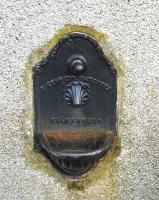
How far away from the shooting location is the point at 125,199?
2059 millimetres

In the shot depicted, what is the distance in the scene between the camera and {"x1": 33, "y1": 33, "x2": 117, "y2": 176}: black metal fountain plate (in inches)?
76.1

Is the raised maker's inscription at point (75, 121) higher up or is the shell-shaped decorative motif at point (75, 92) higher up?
the shell-shaped decorative motif at point (75, 92)

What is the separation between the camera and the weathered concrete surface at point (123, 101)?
6.23 ft

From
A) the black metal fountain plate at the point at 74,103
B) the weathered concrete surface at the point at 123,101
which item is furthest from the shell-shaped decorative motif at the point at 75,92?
the weathered concrete surface at the point at 123,101

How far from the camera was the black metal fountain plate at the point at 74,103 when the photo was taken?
1934 millimetres

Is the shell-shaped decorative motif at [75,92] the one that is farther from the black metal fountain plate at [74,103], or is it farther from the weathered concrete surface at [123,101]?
the weathered concrete surface at [123,101]

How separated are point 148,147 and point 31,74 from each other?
0.47 meters

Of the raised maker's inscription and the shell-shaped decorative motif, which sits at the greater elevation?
the shell-shaped decorative motif

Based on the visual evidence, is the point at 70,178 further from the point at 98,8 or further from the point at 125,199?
the point at 98,8

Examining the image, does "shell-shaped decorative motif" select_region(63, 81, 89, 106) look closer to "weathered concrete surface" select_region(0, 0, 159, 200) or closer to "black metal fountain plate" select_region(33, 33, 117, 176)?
"black metal fountain plate" select_region(33, 33, 117, 176)

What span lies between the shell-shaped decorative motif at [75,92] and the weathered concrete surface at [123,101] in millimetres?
124

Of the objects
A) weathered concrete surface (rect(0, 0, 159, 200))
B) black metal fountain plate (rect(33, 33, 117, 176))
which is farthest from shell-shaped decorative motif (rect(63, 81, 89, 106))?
weathered concrete surface (rect(0, 0, 159, 200))

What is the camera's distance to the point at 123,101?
2.00 meters

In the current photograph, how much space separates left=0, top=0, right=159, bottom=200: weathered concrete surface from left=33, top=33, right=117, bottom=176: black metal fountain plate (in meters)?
0.04
